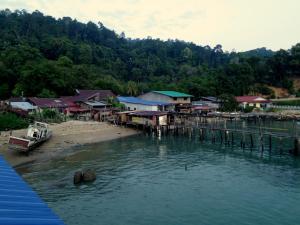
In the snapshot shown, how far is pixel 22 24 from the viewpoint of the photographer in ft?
429

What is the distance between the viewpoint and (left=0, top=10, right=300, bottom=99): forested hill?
7869cm

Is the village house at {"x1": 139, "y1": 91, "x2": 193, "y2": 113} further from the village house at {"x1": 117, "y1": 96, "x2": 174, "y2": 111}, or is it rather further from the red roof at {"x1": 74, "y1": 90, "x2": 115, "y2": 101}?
the red roof at {"x1": 74, "y1": 90, "x2": 115, "y2": 101}

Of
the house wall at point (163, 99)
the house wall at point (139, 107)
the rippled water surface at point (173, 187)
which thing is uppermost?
the house wall at point (163, 99)

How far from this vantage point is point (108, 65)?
114500 mm

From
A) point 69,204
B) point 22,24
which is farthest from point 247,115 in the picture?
point 22,24

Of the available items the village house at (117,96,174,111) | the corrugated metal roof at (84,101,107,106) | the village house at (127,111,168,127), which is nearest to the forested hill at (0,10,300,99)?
the corrugated metal roof at (84,101,107,106)

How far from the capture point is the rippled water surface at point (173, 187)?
22.6m

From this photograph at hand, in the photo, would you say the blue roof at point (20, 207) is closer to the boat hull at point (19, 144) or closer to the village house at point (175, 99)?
the boat hull at point (19, 144)

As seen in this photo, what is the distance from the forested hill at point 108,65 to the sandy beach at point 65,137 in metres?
20.5

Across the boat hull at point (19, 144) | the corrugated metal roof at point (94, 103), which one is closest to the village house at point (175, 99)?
the corrugated metal roof at point (94, 103)

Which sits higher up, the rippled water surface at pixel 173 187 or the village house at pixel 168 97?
the village house at pixel 168 97

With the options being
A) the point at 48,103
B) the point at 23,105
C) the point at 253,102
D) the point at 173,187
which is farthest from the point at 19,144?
the point at 253,102

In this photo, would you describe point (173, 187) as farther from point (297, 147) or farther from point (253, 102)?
point (253, 102)

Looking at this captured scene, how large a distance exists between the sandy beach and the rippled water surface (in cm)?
294
